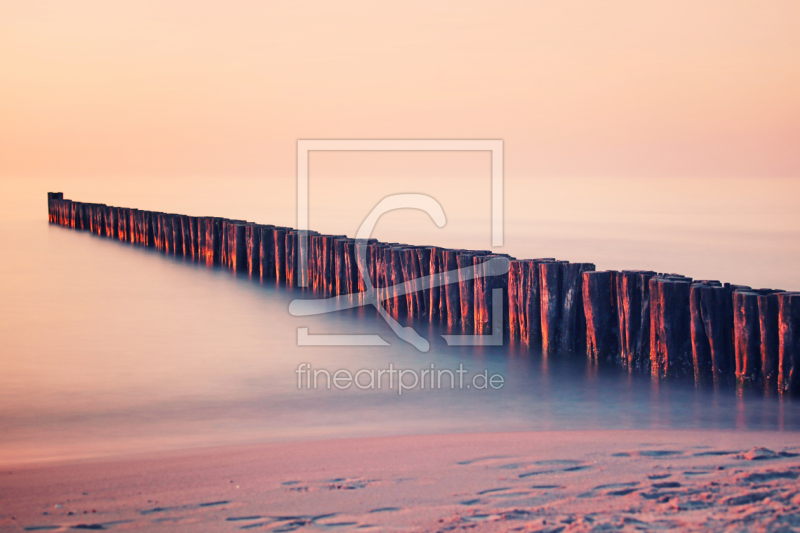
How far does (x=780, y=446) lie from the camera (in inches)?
185

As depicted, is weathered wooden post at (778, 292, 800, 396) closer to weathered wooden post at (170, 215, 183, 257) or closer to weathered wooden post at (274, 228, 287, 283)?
weathered wooden post at (274, 228, 287, 283)

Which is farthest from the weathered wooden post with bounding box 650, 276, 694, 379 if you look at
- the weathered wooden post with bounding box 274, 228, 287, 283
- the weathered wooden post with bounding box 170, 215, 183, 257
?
the weathered wooden post with bounding box 170, 215, 183, 257

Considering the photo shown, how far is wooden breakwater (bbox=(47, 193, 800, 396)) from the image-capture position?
243 inches

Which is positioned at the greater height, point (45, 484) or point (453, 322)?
point (453, 322)

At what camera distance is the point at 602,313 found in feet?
24.1

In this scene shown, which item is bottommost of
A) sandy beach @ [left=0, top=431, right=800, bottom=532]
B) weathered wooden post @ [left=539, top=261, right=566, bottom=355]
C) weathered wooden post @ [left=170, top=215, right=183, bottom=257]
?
sandy beach @ [left=0, top=431, right=800, bottom=532]

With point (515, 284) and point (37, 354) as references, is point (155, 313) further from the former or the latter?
point (515, 284)

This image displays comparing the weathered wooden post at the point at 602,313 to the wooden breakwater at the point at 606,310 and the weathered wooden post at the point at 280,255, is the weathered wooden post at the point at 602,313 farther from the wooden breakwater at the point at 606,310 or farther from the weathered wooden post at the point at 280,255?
the weathered wooden post at the point at 280,255

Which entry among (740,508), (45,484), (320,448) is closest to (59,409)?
(45,484)

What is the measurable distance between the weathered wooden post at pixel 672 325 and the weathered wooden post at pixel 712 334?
4.8 inches

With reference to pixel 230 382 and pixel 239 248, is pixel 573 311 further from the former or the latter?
pixel 239 248

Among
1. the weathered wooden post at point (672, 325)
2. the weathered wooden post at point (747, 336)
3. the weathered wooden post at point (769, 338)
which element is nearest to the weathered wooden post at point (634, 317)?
the weathered wooden post at point (672, 325)

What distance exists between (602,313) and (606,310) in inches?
1.8

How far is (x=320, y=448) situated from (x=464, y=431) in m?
1.06
